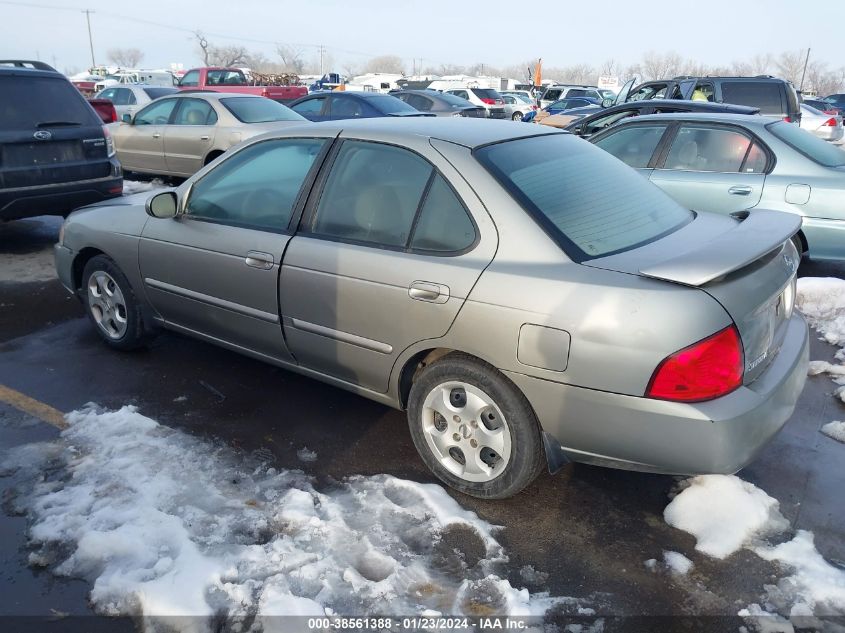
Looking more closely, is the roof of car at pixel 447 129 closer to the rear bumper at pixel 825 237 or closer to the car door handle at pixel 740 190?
the car door handle at pixel 740 190

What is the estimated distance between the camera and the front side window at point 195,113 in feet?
32.2

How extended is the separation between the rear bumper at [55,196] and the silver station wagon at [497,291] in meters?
3.33

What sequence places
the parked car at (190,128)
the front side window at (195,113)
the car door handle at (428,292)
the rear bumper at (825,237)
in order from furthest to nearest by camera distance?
the front side window at (195,113), the parked car at (190,128), the rear bumper at (825,237), the car door handle at (428,292)

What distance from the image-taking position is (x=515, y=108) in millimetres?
26766

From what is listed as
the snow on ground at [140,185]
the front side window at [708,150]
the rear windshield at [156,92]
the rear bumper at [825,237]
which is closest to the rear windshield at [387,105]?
the snow on ground at [140,185]

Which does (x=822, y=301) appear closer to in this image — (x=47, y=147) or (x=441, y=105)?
(x=47, y=147)

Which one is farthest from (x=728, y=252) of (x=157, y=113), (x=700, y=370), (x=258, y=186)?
(x=157, y=113)

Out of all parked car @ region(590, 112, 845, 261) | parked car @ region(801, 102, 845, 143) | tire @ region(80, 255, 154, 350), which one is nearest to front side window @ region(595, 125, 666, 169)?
parked car @ region(590, 112, 845, 261)

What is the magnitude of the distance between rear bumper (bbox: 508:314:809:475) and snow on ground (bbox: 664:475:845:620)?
0.36 metres

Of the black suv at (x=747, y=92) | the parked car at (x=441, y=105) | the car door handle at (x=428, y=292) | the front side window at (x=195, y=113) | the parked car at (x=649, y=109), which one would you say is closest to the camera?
the car door handle at (x=428, y=292)

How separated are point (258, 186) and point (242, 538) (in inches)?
76.8

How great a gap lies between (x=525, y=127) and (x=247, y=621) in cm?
268

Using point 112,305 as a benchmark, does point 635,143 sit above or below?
above

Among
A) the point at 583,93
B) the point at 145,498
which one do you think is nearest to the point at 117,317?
the point at 145,498
